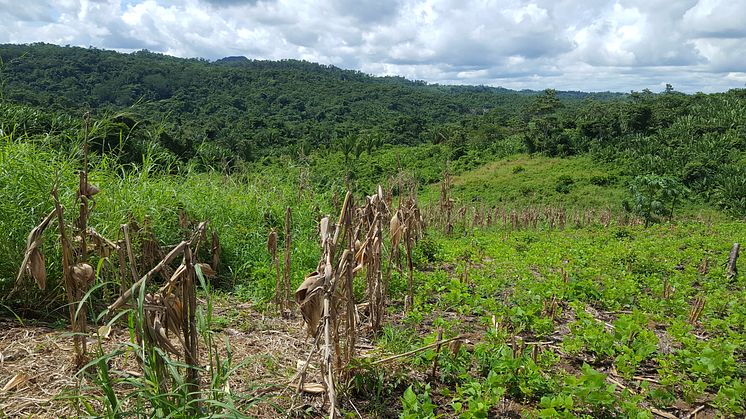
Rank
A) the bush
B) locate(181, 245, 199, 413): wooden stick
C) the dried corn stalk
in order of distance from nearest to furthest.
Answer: locate(181, 245, 199, 413): wooden stick < the dried corn stalk < the bush

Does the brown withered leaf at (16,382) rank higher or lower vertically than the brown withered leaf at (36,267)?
lower

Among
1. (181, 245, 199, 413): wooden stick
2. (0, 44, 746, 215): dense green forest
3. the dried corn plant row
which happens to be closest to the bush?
(0, 44, 746, 215): dense green forest

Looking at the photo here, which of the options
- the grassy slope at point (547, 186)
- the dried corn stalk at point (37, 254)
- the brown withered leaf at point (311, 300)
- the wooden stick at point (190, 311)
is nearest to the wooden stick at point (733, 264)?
the brown withered leaf at point (311, 300)

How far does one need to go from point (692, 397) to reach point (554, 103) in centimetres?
5724

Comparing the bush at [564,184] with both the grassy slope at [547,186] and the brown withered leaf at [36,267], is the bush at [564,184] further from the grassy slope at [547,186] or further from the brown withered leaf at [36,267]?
the brown withered leaf at [36,267]

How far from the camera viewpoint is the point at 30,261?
2.02 m

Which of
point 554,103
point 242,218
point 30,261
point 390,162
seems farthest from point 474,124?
point 30,261

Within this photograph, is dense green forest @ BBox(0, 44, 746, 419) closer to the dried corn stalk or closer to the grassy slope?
the dried corn stalk

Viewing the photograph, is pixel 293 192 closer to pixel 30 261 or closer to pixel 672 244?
pixel 30 261

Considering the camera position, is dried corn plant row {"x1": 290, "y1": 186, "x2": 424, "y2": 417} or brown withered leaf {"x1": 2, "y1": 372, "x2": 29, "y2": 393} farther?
brown withered leaf {"x1": 2, "y1": 372, "x2": 29, "y2": 393}

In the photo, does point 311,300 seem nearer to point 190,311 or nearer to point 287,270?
point 190,311

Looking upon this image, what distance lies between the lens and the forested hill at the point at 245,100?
4991cm

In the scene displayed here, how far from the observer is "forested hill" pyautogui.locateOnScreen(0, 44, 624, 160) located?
1965 inches

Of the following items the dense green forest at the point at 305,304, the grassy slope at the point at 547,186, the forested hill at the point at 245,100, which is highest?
the forested hill at the point at 245,100
